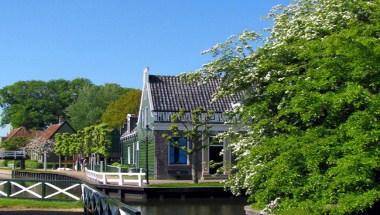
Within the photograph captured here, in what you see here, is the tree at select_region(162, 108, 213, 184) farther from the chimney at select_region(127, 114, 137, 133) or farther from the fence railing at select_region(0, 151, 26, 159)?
the fence railing at select_region(0, 151, 26, 159)

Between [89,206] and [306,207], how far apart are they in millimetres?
8348

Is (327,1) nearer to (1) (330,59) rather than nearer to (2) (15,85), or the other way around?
(1) (330,59)

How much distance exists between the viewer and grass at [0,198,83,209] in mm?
20500

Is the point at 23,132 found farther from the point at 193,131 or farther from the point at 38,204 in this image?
the point at 38,204

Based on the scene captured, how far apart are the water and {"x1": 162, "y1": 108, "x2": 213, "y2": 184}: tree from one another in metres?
4.17

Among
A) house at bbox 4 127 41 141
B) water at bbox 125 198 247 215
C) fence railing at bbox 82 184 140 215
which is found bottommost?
water at bbox 125 198 247 215

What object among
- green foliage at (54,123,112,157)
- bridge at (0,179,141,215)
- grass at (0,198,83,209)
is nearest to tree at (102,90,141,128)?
green foliage at (54,123,112,157)

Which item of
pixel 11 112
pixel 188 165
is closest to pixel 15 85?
pixel 11 112

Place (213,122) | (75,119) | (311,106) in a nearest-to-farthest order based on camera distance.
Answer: (311,106), (213,122), (75,119)

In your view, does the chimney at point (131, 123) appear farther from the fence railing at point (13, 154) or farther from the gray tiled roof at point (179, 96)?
the fence railing at point (13, 154)

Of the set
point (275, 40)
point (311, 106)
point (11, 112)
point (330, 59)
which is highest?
point (11, 112)

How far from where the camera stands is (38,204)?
20.8m

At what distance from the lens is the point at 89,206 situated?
61.3 ft

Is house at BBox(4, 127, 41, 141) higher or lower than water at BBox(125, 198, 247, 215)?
higher
